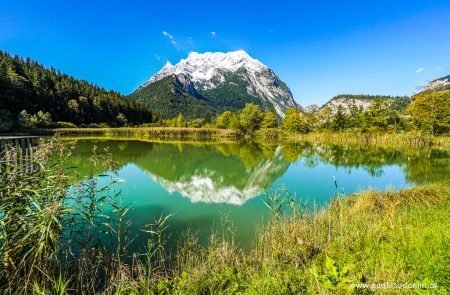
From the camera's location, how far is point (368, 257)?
15.6 ft

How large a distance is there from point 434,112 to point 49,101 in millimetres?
87849

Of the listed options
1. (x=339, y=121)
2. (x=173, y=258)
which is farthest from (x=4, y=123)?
(x=339, y=121)

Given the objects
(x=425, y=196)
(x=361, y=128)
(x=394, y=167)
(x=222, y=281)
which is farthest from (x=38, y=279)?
(x=361, y=128)

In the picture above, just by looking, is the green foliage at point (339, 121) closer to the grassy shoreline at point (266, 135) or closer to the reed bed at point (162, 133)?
the grassy shoreline at point (266, 135)

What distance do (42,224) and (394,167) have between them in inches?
901

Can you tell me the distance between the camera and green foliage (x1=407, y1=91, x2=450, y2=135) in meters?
41.9

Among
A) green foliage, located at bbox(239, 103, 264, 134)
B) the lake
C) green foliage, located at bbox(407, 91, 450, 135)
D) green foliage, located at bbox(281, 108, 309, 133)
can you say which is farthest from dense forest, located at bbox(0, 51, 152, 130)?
green foliage, located at bbox(407, 91, 450, 135)

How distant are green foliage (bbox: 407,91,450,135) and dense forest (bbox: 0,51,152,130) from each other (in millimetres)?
67411

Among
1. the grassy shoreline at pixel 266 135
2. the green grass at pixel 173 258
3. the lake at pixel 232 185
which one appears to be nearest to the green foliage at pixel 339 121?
the grassy shoreline at pixel 266 135

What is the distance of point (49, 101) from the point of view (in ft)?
257

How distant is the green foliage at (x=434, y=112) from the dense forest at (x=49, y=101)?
221 ft

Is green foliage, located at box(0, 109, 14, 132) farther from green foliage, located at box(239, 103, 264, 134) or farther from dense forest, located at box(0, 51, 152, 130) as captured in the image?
green foliage, located at box(239, 103, 264, 134)

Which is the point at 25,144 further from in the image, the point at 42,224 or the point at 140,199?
the point at 42,224

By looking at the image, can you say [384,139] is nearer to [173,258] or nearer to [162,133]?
[162,133]
